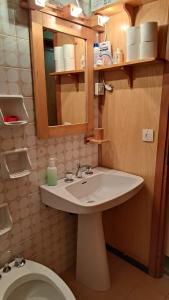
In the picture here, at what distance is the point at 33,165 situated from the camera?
4.60 feet

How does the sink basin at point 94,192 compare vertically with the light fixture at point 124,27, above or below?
below

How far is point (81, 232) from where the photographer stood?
1593 mm

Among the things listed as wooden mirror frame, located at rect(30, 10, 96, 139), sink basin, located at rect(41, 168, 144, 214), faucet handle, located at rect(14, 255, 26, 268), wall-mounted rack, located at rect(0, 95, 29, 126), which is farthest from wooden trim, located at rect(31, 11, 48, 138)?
faucet handle, located at rect(14, 255, 26, 268)

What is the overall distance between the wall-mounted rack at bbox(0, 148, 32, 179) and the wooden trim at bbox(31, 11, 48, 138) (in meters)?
0.17

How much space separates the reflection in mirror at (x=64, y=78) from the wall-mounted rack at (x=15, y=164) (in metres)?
0.29

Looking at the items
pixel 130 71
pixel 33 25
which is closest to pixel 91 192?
pixel 130 71

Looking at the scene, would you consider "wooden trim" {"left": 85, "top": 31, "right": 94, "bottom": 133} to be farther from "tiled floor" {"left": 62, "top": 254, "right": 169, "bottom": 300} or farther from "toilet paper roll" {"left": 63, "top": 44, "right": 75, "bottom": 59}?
"tiled floor" {"left": 62, "top": 254, "right": 169, "bottom": 300}

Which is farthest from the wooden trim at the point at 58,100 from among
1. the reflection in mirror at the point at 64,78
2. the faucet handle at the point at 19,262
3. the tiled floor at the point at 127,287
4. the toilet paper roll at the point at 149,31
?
the tiled floor at the point at 127,287

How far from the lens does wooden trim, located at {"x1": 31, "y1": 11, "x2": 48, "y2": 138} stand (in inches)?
49.0

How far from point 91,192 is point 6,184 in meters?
0.67

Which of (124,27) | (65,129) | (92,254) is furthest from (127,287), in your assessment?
(124,27)

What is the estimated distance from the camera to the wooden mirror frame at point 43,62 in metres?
1.26

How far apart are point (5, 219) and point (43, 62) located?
38.6 inches

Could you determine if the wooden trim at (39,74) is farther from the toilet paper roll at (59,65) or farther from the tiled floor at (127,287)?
the tiled floor at (127,287)
